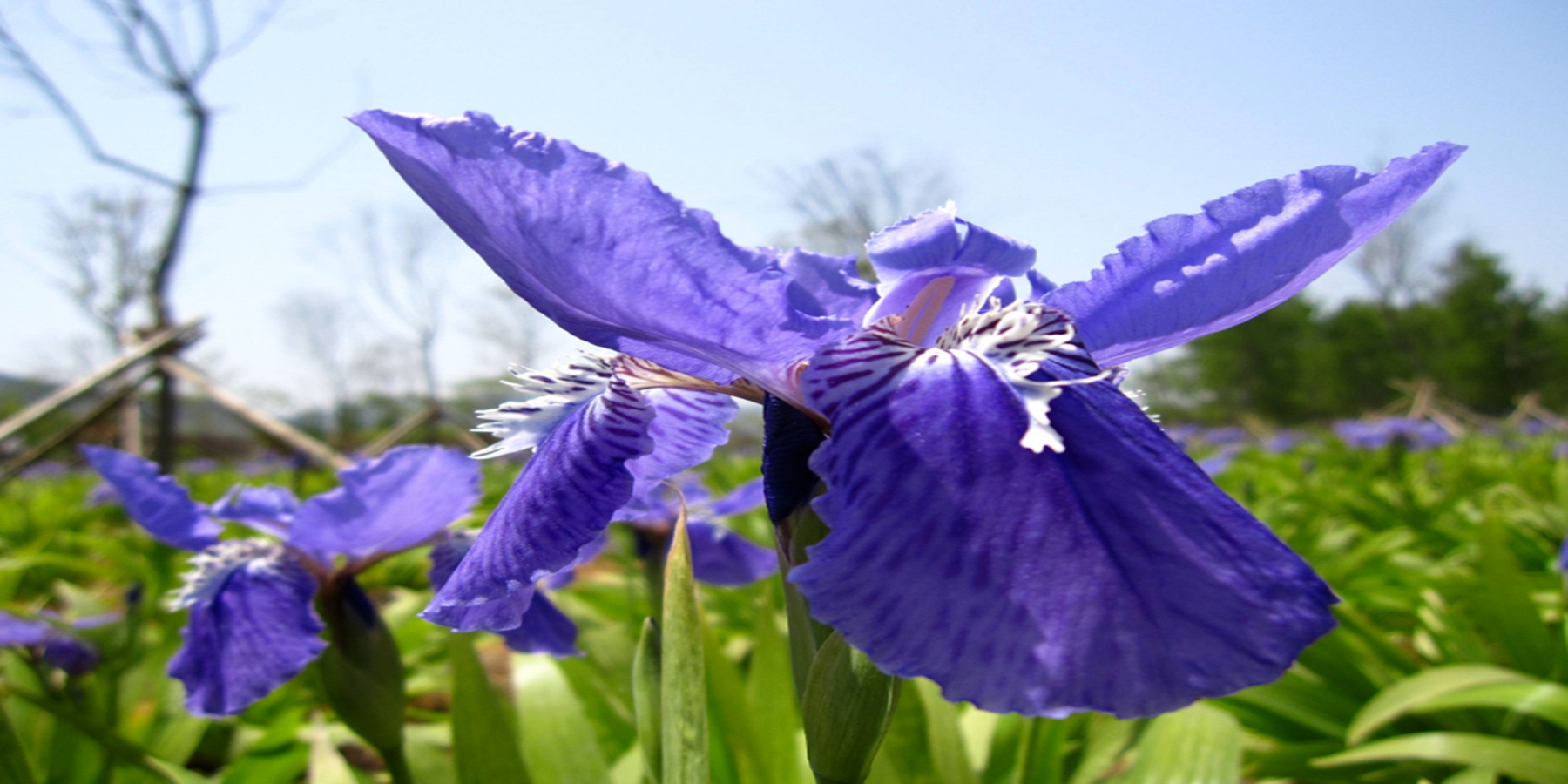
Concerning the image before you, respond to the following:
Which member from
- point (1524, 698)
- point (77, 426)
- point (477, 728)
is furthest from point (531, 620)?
point (77, 426)

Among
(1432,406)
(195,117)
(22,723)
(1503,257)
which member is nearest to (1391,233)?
(1503,257)

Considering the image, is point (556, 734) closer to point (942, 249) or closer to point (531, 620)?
point (531, 620)

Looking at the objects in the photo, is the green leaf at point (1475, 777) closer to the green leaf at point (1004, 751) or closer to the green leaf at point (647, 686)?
the green leaf at point (1004, 751)

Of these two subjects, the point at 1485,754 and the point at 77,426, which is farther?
the point at 77,426

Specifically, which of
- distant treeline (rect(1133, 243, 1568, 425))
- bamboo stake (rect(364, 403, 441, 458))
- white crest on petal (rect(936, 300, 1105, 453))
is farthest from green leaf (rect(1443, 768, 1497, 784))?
distant treeline (rect(1133, 243, 1568, 425))

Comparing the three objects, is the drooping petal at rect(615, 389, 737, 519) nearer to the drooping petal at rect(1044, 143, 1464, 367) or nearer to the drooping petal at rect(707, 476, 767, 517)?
the drooping petal at rect(1044, 143, 1464, 367)

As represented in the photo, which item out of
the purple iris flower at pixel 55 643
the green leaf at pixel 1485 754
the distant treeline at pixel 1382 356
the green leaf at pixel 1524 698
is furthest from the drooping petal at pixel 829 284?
the distant treeline at pixel 1382 356
